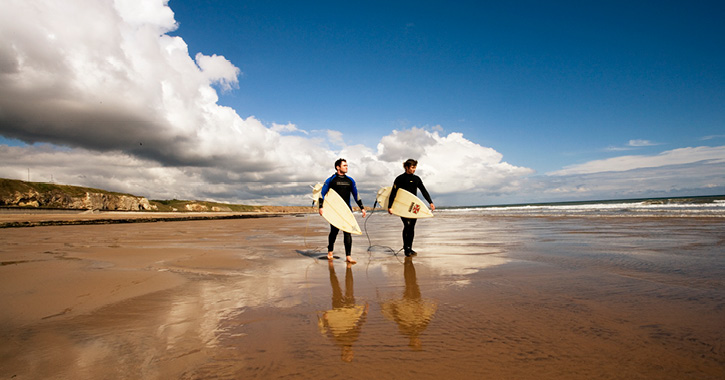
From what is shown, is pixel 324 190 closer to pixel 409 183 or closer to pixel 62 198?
pixel 409 183

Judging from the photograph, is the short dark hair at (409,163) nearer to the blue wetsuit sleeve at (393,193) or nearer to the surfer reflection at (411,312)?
the blue wetsuit sleeve at (393,193)

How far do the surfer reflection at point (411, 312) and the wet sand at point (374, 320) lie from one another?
21 mm

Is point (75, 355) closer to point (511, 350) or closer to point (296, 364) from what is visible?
point (296, 364)

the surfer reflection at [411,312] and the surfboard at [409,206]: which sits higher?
the surfboard at [409,206]

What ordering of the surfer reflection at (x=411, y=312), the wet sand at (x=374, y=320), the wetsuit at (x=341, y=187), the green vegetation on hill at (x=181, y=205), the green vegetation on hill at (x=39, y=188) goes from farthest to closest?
the green vegetation on hill at (x=181, y=205), the green vegetation on hill at (x=39, y=188), the wetsuit at (x=341, y=187), the surfer reflection at (x=411, y=312), the wet sand at (x=374, y=320)

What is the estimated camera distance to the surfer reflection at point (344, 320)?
8.98ft

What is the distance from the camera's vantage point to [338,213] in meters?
7.41

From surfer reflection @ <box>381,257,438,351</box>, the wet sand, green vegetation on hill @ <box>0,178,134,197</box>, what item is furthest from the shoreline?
surfer reflection @ <box>381,257,438,351</box>

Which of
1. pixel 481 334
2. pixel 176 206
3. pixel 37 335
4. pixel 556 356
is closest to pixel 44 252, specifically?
pixel 37 335

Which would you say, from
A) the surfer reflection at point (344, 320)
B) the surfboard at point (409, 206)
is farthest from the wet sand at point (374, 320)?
the surfboard at point (409, 206)

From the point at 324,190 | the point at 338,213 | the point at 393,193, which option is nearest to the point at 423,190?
the point at 393,193

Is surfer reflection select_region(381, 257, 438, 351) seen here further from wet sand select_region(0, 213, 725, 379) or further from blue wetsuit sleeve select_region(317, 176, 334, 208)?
blue wetsuit sleeve select_region(317, 176, 334, 208)

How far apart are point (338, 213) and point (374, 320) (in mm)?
4281

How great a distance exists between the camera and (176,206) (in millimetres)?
90688
